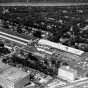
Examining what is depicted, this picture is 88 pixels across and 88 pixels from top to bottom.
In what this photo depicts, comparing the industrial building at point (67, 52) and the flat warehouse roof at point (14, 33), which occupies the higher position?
the flat warehouse roof at point (14, 33)

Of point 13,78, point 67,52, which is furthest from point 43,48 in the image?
point 13,78

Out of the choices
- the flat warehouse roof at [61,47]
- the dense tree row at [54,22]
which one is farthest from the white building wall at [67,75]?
the dense tree row at [54,22]

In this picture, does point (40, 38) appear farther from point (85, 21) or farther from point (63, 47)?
point (85, 21)

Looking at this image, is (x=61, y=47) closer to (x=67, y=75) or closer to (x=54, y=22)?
(x=67, y=75)

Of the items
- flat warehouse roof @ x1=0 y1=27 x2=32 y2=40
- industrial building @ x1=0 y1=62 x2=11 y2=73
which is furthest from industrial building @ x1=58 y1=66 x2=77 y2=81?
flat warehouse roof @ x1=0 y1=27 x2=32 y2=40

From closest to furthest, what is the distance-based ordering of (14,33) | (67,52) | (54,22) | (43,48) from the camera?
(67,52) → (43,48) → (14,33) → (54,22)

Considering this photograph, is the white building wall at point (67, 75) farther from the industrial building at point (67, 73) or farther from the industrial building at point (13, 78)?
the industrial building at point (13, 78)
